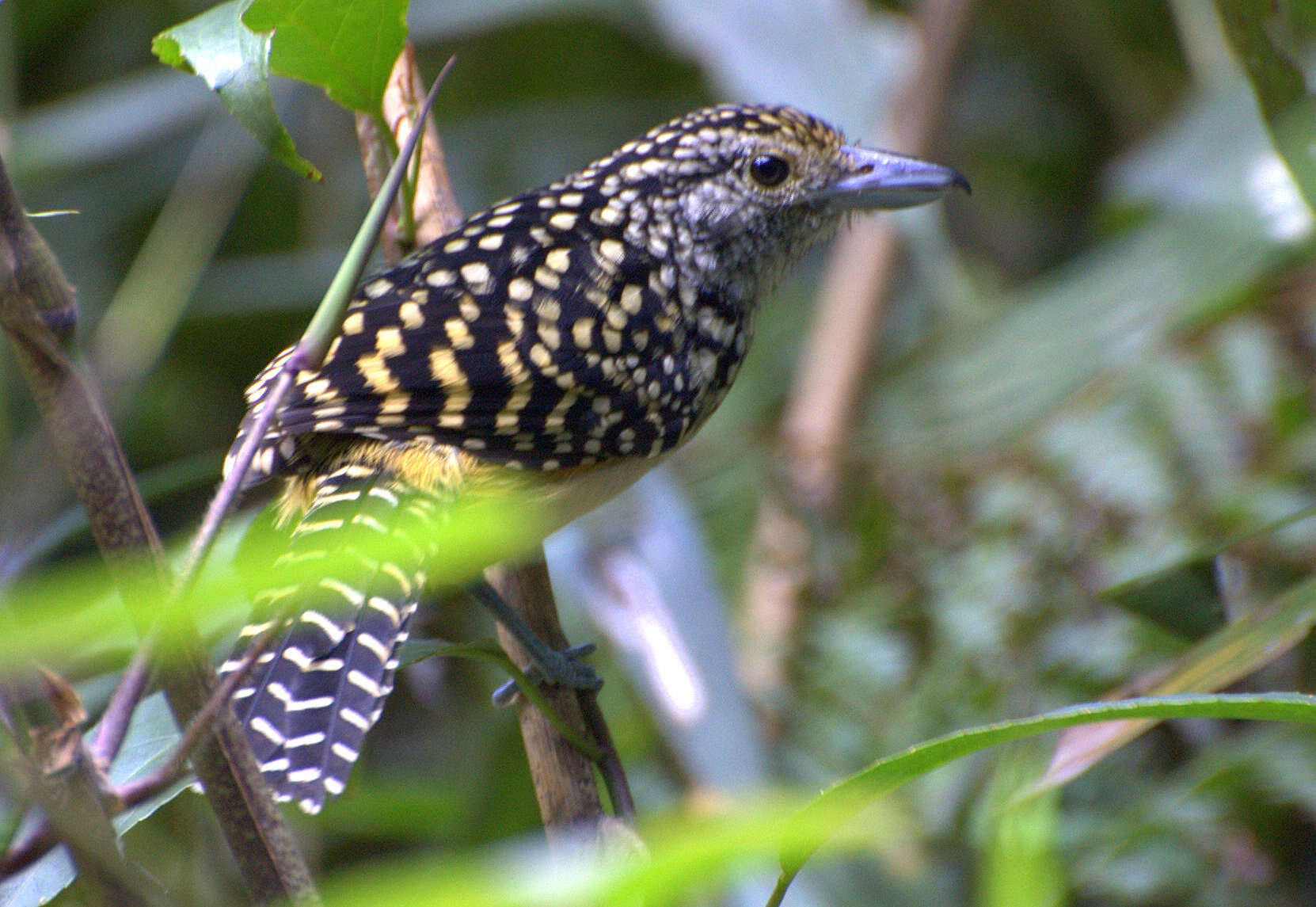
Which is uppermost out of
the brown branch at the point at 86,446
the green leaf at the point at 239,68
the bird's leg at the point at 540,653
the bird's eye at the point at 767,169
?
the green leaf at the point at 239,68

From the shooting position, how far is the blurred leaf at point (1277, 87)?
146 cm

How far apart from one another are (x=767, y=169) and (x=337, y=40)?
3.04ft

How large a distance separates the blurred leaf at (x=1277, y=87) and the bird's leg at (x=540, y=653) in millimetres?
963

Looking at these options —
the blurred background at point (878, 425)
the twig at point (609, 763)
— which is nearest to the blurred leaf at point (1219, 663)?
the blurred background at point (878, 425)

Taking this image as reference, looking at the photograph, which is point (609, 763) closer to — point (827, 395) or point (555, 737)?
point (555, 737)

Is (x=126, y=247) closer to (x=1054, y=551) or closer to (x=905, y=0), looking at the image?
(x=905, y=0)

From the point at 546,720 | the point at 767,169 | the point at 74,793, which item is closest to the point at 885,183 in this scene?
the point at 767,169

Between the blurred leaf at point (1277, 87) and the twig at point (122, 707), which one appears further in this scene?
the blurred leaf at point (1277, 87)

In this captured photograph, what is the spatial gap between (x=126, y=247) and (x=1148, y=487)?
3.11m

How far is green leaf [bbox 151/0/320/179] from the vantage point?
1079 millimetres

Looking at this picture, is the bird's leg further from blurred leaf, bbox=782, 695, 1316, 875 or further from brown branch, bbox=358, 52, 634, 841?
blurred leaf, bbox=782, 695, 1316, 875

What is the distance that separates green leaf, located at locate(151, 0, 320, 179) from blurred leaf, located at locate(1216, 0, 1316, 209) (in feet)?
3.47

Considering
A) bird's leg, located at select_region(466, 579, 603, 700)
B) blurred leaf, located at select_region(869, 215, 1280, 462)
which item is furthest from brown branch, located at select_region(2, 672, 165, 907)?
blurred leaf, located at select_region(869, 215, 1280, 462)

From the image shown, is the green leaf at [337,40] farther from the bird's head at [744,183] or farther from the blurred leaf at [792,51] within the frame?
the blurred leaf at [792,51]
